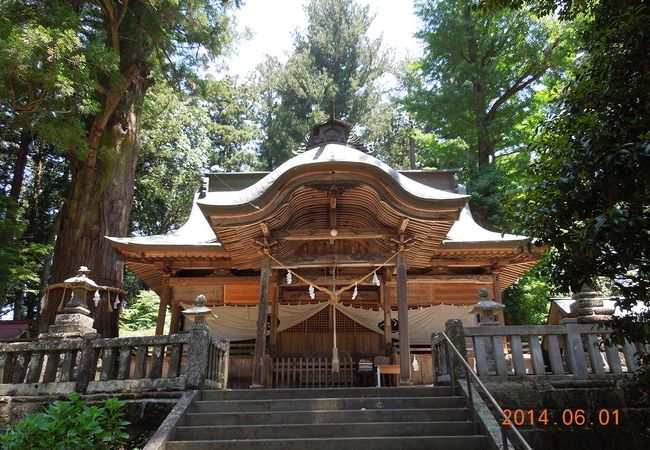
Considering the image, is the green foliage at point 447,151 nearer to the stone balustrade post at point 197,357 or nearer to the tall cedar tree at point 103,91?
the tall cedar tree at point 103,91

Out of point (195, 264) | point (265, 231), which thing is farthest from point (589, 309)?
point (195, 264)

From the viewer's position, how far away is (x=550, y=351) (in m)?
6.01

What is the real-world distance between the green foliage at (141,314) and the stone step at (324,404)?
1580cm

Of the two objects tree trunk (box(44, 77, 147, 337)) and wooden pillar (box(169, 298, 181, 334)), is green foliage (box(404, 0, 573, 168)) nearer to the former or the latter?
tree trunk (box(44, 77, 147, 337))

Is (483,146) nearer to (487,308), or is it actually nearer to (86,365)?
(487,308)

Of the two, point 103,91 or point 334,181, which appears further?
point 103,91

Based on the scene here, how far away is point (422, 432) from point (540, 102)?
16030mm

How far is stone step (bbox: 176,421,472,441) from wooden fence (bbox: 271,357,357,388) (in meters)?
4.19

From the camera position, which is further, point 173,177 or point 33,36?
point 173,177

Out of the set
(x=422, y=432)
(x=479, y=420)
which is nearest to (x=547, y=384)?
(x=479, y=420)

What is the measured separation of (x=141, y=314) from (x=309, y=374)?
1379 centimetres

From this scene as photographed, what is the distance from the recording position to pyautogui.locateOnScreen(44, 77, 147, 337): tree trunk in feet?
36.7

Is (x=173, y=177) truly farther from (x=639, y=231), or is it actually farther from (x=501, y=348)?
(x=639, y=231)

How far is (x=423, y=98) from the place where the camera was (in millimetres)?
19500
